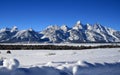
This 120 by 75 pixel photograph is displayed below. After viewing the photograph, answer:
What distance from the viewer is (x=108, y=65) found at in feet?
43.9

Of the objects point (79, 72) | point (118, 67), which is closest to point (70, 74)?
point (79, 72)

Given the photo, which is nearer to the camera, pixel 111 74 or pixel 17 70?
pixel 17 70

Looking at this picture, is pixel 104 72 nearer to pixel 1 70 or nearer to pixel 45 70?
pixel 45 70

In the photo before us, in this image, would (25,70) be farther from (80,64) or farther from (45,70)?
(80,64)

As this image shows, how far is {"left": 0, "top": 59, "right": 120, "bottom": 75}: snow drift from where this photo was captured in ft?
34.8

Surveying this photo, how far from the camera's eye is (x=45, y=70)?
11.3 m

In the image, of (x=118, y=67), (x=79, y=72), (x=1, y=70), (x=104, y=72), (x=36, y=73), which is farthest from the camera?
(x=118, y=67)

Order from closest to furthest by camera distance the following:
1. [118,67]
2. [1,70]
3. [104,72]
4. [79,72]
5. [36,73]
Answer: [1,70] → [36,73] → [79,72] → [104,72] → [118,67]

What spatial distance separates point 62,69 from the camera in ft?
39.1

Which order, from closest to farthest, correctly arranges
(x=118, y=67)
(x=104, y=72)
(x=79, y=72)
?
(x=79, y=72) < (x=104, y=72) < (x=118, y=67)

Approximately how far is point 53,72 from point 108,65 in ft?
10.1

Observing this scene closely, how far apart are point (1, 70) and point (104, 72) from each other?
4.35 metres

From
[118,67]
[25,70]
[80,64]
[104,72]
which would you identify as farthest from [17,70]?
[118,67]

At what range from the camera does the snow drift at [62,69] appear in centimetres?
1061
